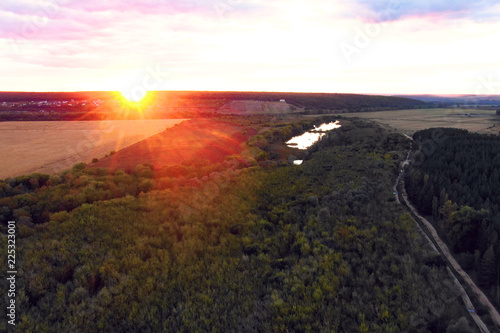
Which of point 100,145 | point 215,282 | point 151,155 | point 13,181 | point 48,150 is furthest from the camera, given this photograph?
point 100,145

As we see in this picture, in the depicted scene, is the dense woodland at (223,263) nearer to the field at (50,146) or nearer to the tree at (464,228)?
the tree at (464,228)

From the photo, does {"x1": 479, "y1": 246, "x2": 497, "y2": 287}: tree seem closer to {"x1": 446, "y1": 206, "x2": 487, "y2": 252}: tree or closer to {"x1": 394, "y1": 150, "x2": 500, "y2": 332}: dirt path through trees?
{"x1": 394, "y1": 150, "x2": 500, "y2": 332}: dirt path through trees

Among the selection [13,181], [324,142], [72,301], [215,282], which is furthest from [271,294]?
[324,142]

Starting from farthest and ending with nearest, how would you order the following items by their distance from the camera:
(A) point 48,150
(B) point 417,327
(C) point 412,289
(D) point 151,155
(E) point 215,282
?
(A) point 48,150 → (D) point 151,155 → (E) point 215,282 → (C) point 412,289 → (B) point 417,327

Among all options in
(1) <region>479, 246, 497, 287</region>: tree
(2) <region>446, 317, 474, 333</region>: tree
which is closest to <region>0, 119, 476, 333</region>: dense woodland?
(2) <region>446, 317, 474, 333</region>: tree

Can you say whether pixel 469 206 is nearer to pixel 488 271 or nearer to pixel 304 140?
pixel 488 271

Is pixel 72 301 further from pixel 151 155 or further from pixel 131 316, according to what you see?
pixel 151 155

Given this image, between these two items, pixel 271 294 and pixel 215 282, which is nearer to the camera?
pixel 271 294

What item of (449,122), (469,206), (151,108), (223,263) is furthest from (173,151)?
(151,108)
